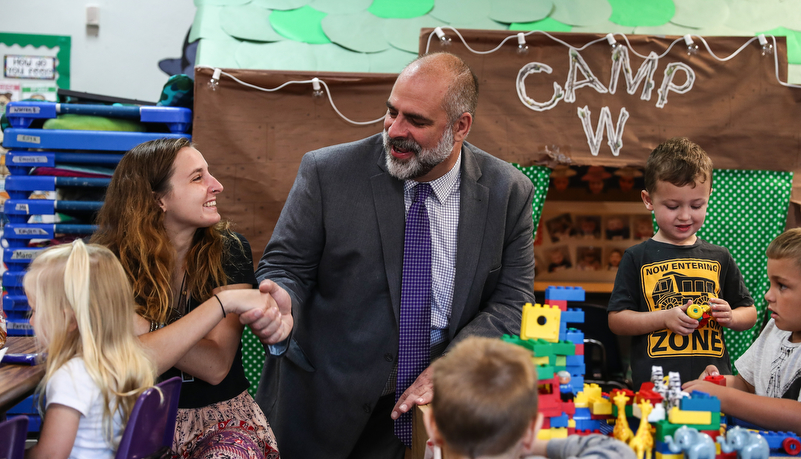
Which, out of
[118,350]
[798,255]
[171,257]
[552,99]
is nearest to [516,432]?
[118,350]

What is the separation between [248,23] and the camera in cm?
348

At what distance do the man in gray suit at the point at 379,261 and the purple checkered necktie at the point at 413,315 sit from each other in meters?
0.03

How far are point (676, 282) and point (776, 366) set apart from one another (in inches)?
19.6

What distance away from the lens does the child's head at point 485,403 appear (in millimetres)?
1200

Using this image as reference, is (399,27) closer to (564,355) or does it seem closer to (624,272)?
(624,272)

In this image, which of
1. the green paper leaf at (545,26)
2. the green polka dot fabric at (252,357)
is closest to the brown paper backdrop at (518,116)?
the green paper leaf at (545,26)

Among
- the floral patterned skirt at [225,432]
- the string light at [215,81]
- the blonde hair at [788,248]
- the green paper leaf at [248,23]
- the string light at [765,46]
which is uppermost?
the green paper leaf at [248,23]

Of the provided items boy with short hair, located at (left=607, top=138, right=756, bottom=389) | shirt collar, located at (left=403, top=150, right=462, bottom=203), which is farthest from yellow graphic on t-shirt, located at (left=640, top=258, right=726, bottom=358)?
shirt collar, located at (left=403, top=150, right=462, bottom=203)

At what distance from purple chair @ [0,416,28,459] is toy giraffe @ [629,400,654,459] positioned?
1254mm

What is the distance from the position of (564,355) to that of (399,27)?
2.45 meters

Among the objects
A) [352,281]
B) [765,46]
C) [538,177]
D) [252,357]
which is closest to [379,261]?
[352,281]

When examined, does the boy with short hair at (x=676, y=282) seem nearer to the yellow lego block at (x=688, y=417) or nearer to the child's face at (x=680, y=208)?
the child's face at (x=680, y=208)

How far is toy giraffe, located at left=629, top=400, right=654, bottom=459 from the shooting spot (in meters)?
1.37

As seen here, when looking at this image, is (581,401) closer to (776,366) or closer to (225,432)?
(776,366)
